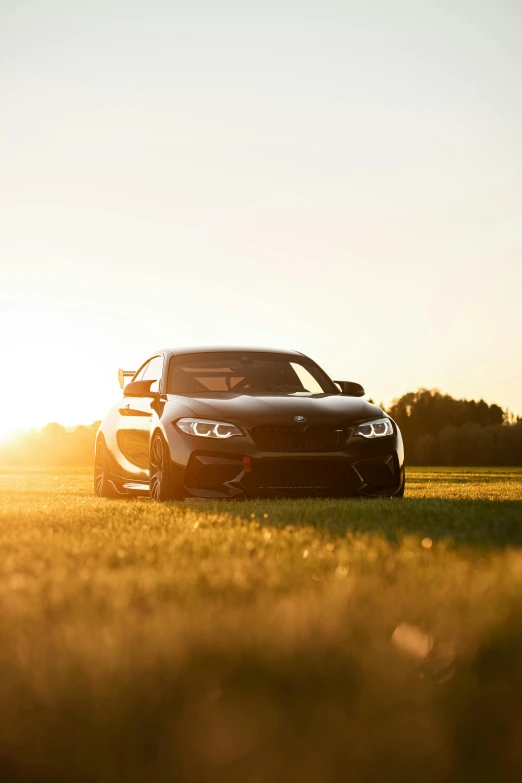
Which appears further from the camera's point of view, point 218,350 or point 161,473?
point 218,350

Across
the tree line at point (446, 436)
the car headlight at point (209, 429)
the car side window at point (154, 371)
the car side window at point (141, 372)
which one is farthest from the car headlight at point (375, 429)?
the tree line at point (446, 436)

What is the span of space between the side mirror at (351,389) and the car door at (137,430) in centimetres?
202

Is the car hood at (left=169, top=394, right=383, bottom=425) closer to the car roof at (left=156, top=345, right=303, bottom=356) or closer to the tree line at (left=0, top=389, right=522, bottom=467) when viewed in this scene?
the car roof at (left=156, top=345, right=303, bottom=356)

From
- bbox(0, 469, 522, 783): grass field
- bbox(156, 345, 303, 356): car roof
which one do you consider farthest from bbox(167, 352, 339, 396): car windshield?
bbox(0, 469, 522, 783): grass field

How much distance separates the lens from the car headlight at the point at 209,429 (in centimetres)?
834

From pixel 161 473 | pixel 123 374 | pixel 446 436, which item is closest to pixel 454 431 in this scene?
pixel 446 436

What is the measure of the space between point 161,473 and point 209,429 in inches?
30.3

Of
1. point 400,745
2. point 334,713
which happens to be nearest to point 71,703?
point 334,713

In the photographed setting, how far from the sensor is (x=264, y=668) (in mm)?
2230

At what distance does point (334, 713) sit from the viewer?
1.92 meters

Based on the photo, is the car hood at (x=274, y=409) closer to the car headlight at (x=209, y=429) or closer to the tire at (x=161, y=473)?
the car headlight at (x=209, y=429)

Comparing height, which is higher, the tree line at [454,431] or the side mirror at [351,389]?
the side mirror at [351,389]

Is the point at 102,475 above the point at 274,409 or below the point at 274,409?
below

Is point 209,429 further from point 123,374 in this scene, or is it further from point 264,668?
point 264,668
